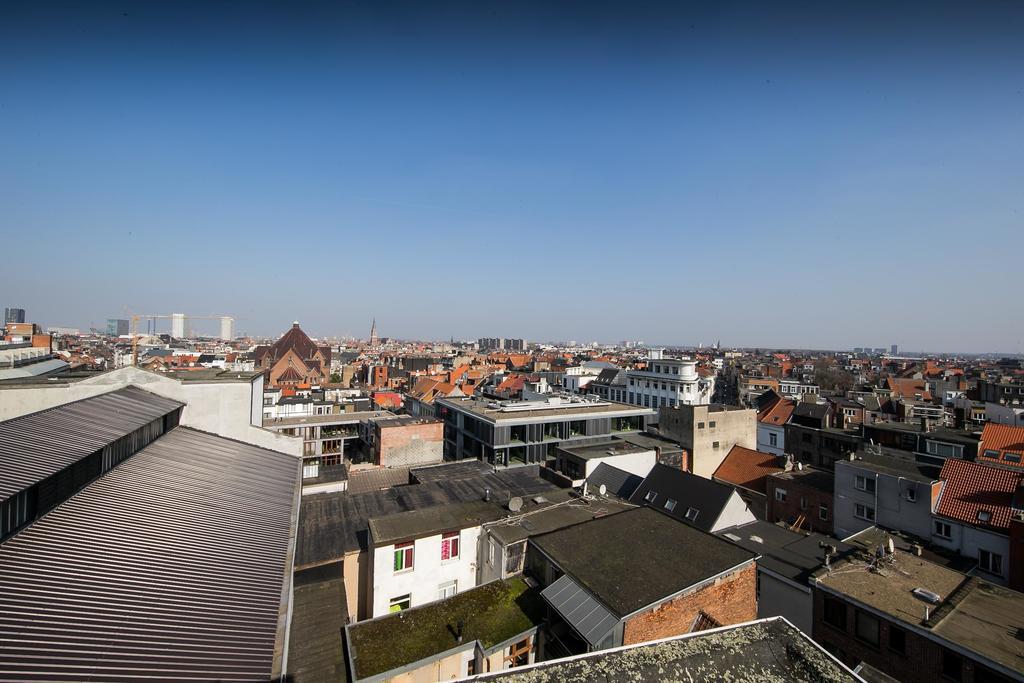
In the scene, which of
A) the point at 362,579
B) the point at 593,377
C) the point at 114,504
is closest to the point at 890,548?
the point at 362,579

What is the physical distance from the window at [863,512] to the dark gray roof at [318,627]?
30598 millimetres

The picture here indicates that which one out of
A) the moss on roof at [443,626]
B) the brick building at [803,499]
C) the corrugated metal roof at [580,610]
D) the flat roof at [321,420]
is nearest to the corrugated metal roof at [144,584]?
the moss on roof at [443,626]

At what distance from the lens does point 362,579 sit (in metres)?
18.2

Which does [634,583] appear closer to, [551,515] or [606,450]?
[551,515]

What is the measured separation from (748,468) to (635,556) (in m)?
28.0

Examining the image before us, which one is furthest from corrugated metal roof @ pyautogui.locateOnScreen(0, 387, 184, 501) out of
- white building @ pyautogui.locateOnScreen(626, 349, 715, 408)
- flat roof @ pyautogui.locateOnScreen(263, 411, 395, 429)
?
white building @ pyautogui.locateOnScreen(626, 349, 715, 408)

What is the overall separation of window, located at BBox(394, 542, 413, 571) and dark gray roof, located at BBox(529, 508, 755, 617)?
17.5 feet

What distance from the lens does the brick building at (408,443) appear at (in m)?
39.8

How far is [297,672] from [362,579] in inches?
249

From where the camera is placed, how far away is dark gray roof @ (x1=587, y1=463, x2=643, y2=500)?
1181 inches

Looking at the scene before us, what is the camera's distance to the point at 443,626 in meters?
14.1

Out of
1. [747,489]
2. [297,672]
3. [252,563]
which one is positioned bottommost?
[747,489]

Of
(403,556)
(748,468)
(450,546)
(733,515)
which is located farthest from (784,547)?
(403,556)

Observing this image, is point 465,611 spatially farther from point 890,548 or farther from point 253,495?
point 890,548
